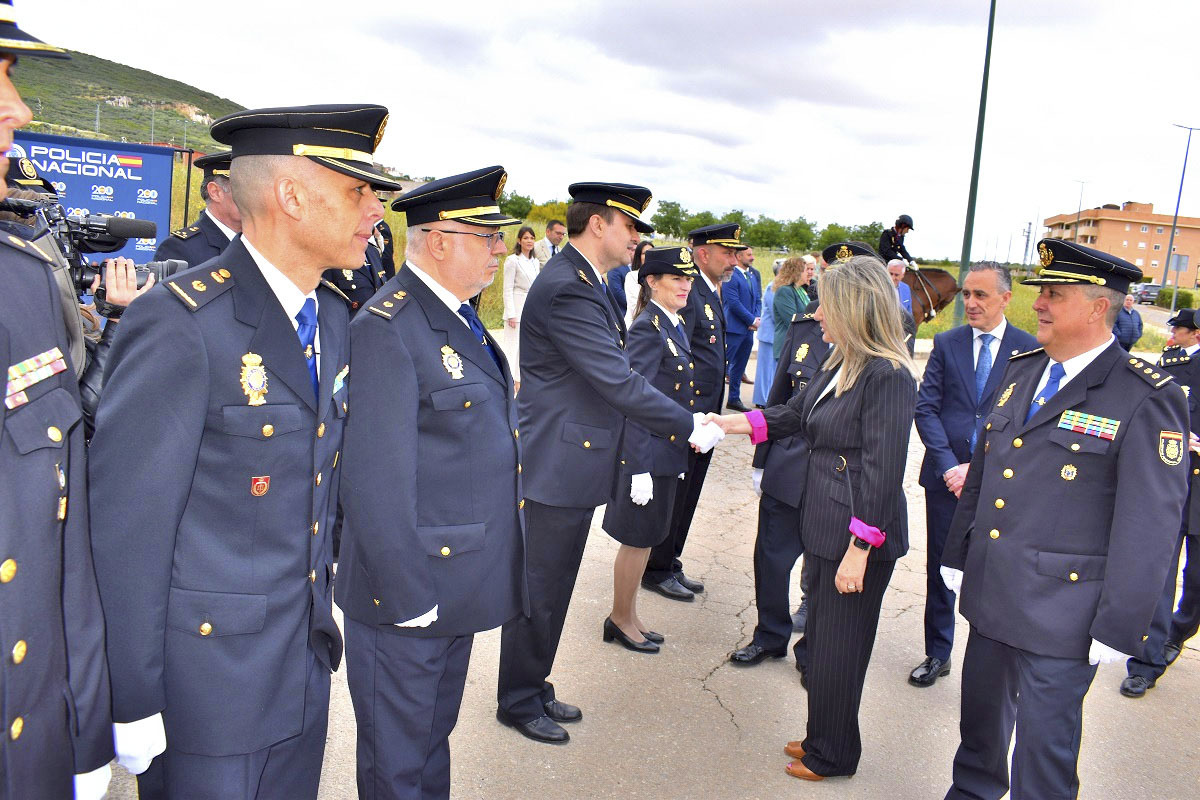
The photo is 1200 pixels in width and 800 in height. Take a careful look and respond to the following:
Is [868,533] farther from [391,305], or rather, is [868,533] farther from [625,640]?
[391,305]

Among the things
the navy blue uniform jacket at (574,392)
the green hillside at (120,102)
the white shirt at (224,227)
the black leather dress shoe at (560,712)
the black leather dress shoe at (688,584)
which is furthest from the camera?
the green hillside at (120,102)

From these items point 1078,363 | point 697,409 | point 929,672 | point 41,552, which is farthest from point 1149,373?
point 41,552

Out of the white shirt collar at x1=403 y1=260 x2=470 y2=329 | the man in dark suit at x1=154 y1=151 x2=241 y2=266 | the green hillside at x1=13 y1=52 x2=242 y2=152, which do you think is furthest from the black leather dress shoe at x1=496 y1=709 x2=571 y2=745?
the green hillside at x1=13 y1=52 x2=242 y2=152

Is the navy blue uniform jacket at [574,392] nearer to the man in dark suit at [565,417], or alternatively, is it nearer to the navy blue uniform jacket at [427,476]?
the man in dark suit at [565,417]

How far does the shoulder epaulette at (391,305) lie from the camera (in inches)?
96.5

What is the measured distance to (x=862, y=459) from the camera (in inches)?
126

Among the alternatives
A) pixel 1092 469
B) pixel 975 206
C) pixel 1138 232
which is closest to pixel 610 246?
pixel 1092 469

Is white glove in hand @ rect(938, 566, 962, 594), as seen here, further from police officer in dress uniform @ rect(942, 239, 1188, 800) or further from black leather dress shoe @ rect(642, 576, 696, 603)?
black leather dress shoe @ rect(642, 576, 696, 603)

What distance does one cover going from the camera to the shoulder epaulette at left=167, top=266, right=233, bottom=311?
171 centimetres

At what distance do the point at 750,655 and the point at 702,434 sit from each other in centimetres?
139

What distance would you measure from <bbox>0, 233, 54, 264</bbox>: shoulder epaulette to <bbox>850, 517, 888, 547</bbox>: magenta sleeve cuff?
8.76 ft

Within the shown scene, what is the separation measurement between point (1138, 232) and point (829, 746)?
12803 centimetres

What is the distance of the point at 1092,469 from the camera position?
2.68 m

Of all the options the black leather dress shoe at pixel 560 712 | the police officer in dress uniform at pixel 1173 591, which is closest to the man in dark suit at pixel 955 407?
the police officer in dress uniform at pixel 1173 591
